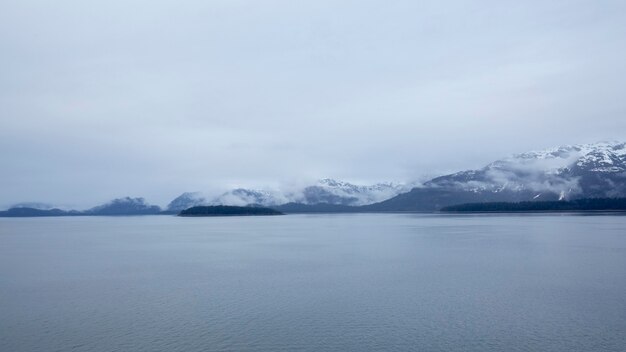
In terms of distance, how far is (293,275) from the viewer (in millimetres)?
31547

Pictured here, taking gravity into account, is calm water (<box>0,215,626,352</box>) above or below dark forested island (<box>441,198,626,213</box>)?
below

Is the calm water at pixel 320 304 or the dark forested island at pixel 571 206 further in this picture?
the dark forested island at pixel 571 206

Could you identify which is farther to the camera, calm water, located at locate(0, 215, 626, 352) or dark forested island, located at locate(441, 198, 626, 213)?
dark forested island, located at locate(441, 198, 626, 213)

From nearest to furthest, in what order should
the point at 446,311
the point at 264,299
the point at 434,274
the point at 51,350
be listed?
1. the point at 51,350
2. the point at 446,311
3. the point at 264,299
4. the point at 434,274

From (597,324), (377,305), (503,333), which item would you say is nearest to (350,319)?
(377,305)

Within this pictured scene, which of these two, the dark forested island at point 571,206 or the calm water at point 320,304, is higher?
the dark forested island at point 571,206

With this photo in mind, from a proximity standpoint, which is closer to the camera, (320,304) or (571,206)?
(320,304)

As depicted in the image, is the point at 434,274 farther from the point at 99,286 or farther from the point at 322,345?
the point at 99,286

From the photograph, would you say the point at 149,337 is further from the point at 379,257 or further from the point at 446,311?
the point at 379,257

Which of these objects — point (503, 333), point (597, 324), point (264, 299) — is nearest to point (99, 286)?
point (264, 299)

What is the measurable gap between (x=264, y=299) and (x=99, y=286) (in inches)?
437

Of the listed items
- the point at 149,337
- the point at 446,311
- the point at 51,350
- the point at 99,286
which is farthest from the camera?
the point at 99,286

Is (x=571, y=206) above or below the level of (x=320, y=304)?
above

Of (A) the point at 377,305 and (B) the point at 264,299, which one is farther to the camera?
(B) the point at 264,299
